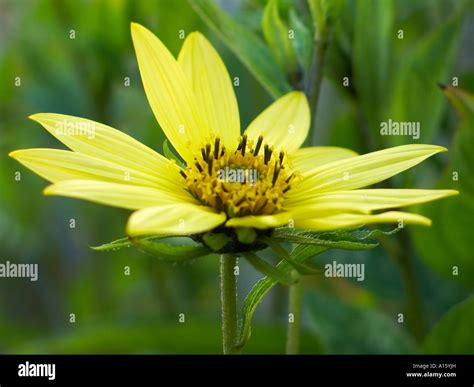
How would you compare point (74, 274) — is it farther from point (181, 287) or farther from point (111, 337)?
point (111, 337)

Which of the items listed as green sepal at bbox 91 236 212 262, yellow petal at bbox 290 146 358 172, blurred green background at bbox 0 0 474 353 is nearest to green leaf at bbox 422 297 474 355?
blurred green background at bbox 0 0 474 353

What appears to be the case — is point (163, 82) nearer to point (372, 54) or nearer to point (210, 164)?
point (210, 164)

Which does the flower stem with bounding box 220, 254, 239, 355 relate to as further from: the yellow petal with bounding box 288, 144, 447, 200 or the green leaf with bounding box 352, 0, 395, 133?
the green leaf with bounding box 352, 0, 395, 133

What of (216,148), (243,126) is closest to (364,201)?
(216,148)

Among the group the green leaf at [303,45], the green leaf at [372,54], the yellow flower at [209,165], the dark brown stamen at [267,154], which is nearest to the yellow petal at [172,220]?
the yellow flower at [209,165]
